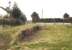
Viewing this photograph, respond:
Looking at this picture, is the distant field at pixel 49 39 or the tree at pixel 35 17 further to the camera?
the tree at pixel 35 17

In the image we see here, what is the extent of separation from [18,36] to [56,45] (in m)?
3.39

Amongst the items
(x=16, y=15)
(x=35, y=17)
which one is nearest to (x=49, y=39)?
(x=35, y=17)

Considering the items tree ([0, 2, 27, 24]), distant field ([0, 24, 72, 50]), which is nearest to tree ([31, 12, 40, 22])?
tree ([0, 2, 27, 24])

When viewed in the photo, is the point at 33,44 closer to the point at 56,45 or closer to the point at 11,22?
the point at 56,45

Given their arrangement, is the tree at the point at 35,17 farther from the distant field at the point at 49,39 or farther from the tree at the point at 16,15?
the distant field at the point at 49,39

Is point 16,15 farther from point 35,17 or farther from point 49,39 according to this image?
point 49,39

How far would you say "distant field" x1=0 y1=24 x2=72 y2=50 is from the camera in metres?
→ 17.3

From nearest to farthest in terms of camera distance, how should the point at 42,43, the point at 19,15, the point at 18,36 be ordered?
the point at 42,43
the point at 18,36
the point at 19,15

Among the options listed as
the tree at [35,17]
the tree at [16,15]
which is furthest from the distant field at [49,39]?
the tree at [16,15]

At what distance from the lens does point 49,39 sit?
1891 cm

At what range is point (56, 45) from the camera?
17.5 metres

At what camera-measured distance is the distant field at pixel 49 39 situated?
56.7ft

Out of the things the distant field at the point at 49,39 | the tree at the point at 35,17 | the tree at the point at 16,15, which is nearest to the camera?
the distant field at the point at 49,39

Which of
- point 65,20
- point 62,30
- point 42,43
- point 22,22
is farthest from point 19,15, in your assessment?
point 42,43
